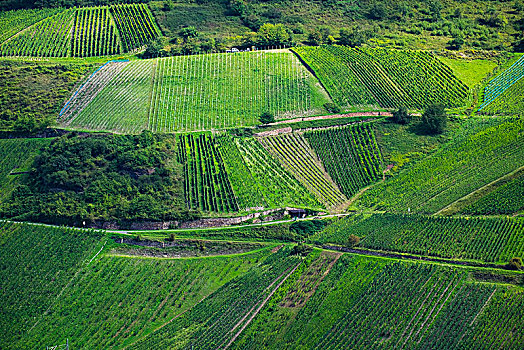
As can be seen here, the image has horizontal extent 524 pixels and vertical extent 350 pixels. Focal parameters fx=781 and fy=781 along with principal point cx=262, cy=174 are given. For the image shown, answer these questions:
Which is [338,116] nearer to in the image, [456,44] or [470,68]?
[470,68]

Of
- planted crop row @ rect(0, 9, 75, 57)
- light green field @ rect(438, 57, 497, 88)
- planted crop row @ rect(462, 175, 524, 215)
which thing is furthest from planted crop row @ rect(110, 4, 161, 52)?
planted crop row @ rect(462, 175, 524, 215)

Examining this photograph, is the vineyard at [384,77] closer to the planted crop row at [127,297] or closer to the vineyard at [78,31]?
the vineyard at [78,31]

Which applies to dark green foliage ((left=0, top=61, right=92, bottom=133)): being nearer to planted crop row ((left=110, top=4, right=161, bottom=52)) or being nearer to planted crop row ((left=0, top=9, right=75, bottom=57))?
planted crop row ((left=0, top=9, right=75, bottom=57))

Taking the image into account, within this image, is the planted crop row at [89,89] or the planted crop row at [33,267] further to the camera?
the planted crop row at [89,89]

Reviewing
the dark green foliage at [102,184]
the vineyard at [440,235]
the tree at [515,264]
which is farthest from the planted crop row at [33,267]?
the tree at [515,264]

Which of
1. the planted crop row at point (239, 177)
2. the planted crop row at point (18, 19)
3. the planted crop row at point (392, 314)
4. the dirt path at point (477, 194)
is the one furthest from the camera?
the planted crop row at point (18, 19)

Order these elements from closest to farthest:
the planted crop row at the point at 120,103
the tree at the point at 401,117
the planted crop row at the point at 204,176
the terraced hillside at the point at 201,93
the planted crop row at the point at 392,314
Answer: the planted crop row at the point at 392,314, the planted crop row at the point at 204,176, the planted crop row at the point at 120,103, the terraced hillside at the point at 201,93, the tree at the point at 401,117
